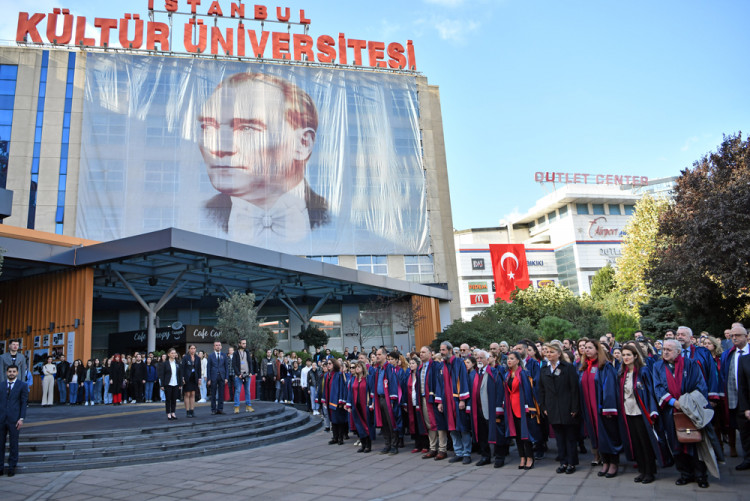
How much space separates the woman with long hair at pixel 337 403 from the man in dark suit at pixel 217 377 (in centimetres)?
307

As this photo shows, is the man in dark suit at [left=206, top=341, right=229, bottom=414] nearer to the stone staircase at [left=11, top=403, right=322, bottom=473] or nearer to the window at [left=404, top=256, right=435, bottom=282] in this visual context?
the stone staircase at [left=11, top=403, right=322, bottom=473]

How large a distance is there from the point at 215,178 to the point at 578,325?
2440 cm

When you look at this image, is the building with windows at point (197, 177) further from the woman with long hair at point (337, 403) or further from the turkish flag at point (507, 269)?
the turkish flag at point (507, 269)

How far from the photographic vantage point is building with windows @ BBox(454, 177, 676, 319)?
72.1 meters

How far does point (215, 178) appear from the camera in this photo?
35656 millimetres

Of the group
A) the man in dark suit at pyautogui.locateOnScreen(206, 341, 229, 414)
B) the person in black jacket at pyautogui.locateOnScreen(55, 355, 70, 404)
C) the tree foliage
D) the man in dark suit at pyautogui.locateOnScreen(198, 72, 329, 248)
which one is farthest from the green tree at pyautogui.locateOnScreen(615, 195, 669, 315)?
the person in black jacket at pyautogui.locateOnScreen(55, 355, 70, 404)

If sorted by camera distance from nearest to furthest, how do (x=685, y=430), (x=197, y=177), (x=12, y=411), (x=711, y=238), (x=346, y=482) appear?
(x=685, y=430), (x=346, y=482), (x=12, y=411), (x=711, y=238), (x=197, y=177)

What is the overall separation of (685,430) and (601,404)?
1049mm

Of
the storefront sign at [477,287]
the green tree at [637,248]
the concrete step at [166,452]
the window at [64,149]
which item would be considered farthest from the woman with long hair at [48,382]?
the storefront sign at [477,287]

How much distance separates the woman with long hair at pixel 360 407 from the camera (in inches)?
376

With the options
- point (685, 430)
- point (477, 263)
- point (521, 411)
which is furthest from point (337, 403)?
point (477, 263)

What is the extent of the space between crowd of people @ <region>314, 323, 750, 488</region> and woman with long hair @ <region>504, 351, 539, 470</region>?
0.01 m

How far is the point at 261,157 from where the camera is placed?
120 ft

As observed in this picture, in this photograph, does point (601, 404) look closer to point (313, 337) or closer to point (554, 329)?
point (554, 329)
